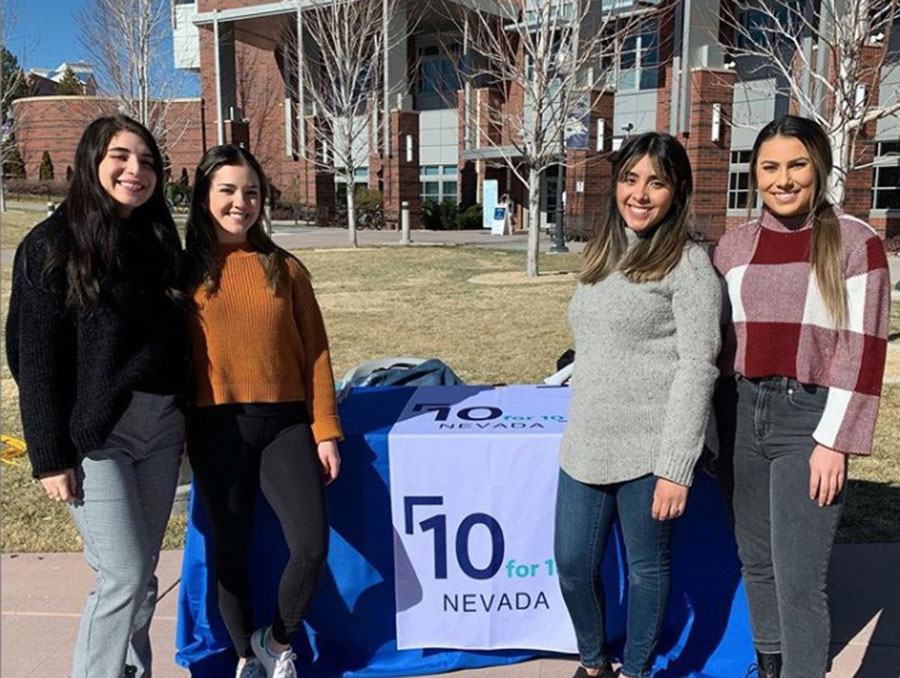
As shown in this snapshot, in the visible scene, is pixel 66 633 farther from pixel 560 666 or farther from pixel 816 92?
pixel 816 92

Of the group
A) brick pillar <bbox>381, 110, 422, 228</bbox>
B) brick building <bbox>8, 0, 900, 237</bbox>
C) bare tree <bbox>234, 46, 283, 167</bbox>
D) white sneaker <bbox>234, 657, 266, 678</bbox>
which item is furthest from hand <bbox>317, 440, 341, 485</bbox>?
bare tree <bbox>234, 46, 283, 167</bbox>

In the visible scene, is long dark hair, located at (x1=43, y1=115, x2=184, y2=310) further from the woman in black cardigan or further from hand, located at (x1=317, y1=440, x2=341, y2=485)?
hand, located at (x1=317, y1=440, x2=341, y2=485)

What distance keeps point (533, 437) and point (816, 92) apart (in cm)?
1112

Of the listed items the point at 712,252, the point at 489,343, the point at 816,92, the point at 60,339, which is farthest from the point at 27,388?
the point at 816,92

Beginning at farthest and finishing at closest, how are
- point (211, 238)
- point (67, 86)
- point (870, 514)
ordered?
1. point (67, 86)
2. point (870, 514)
3. point (211, 238)

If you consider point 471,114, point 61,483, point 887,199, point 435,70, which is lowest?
point 61,483

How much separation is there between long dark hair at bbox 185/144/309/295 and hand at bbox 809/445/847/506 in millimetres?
1754

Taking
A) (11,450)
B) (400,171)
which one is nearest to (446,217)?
(400,171)

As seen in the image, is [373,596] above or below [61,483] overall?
below

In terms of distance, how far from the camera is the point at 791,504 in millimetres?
2357

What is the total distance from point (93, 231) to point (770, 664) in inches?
100

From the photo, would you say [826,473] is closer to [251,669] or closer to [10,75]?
[251,669]

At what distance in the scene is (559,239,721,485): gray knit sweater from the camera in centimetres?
234

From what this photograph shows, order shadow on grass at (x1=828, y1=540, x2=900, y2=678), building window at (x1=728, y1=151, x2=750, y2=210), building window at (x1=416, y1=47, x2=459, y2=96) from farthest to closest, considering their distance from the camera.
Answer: building window at (x1=416, y1=47, x2=459, y2=96), building window at (x1=728, y1=151, x2=750, y2=210), shadow on grass at (x1=828, y1=540, x2=900, y2=678)
